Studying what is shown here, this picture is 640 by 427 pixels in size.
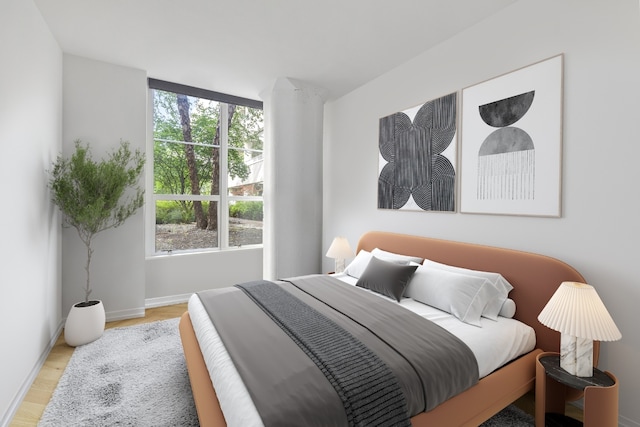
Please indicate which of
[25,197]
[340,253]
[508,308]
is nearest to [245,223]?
[340,253]

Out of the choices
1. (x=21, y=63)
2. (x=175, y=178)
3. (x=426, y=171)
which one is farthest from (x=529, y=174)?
(x=175, y=178)

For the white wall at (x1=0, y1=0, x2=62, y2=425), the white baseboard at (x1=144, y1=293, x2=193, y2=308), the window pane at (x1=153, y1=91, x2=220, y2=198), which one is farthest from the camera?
the window pane at (x1=153, y1=91, x2=220, y2=198)

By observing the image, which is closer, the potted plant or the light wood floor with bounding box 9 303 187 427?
the light wood floor with bounding box 9 303 187 427

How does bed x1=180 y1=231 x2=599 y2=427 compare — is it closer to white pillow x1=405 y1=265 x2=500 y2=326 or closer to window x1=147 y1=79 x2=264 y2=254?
white pillow x1=405 y1=265 x2=500 y2=326

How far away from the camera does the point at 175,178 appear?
3.96 metres

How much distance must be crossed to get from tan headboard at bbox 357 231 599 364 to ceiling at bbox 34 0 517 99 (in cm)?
187

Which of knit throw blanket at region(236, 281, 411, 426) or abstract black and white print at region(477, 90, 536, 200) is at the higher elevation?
abstract black and white print at region(477, 90, 536, 200)

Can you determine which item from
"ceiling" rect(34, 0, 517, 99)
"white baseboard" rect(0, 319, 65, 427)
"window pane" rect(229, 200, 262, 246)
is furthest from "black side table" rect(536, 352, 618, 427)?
"window pane" rect(229, 200, 262, 246)

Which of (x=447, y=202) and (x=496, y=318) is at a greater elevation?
(x=447, y=202)

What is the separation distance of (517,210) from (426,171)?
90 centimetres

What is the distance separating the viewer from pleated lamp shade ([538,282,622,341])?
1.51 meters

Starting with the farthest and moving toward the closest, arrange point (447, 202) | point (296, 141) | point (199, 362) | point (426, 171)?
point (296, 141), point (426, 171), point (447, 202), point (199, 362)

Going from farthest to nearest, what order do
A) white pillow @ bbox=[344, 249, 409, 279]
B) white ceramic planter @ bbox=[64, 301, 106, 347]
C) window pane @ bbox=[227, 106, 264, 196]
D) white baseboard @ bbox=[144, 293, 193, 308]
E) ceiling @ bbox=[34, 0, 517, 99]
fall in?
window pane @ bbox=[227, 106, 264, 196] → white baseboard @ bbox=[144, 293, 193, 308] → white pillow @ bbox=[344, 249, 409, 279] → white ceramic planter @ bbox=[64, 301, 106, 347] → ceiling @ bbox=[34, 0, 517, 99]

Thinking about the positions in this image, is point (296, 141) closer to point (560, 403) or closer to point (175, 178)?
point (175, 178)
